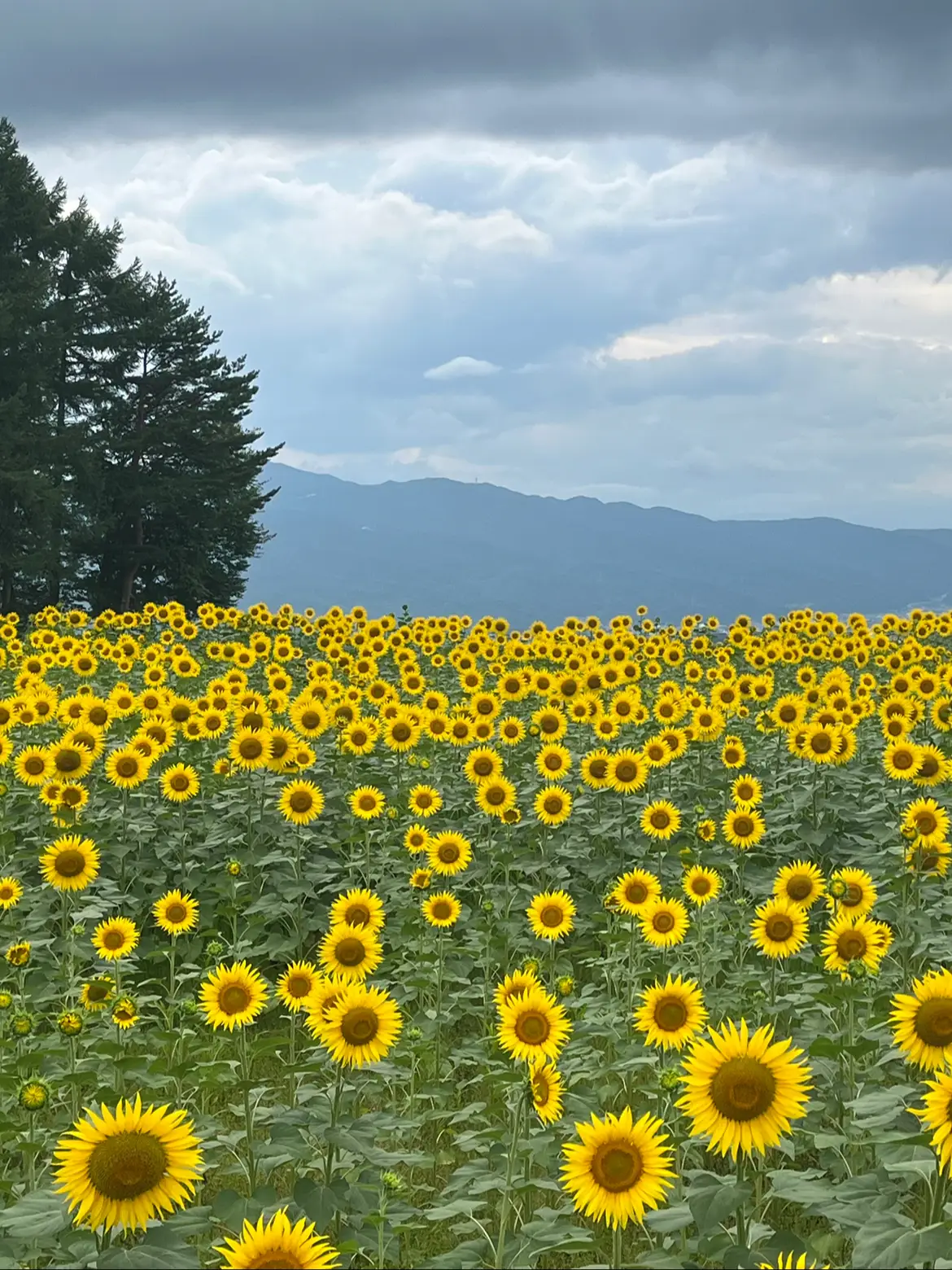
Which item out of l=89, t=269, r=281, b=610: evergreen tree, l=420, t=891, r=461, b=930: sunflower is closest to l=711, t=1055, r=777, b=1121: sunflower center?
l=420, t=891, r=461, b=930: sunflower

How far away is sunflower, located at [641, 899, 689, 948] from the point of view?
21.1ft

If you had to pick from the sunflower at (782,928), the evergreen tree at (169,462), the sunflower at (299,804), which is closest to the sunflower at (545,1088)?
the sunflower at (782,928)

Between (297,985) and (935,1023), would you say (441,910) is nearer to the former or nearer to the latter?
(297,985)

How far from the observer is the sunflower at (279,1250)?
3131 millimetres

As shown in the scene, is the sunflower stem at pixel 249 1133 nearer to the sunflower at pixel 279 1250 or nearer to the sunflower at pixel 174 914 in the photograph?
the sunflower at pixel 279 1250

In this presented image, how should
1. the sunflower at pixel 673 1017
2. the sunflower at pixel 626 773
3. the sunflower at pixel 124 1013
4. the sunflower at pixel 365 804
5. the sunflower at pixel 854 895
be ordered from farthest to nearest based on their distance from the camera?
the sunflower at pixel 626 773
the sunflower at pixel 365 804
the sunflower at pixel 854 895
the sunflower at pixel 124 1013
the sunflower at pixel 673 1017

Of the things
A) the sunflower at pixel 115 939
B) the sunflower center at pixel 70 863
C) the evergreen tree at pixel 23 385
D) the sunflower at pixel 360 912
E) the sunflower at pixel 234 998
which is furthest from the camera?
the evergreen tree at pixel 23 385

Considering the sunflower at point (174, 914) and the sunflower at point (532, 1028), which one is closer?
the sunflower at point (532, 1028)

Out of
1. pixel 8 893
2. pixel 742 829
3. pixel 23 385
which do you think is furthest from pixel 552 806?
pixel 23 385

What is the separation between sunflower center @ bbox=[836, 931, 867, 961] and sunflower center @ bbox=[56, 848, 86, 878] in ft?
15.7

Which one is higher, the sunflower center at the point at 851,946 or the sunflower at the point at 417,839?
the sunflower center at the point at 851,946

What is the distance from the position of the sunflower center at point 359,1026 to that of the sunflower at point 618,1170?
1154 millimetres

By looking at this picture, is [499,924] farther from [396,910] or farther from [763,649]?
[763,649]

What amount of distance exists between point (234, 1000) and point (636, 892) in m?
2.69
